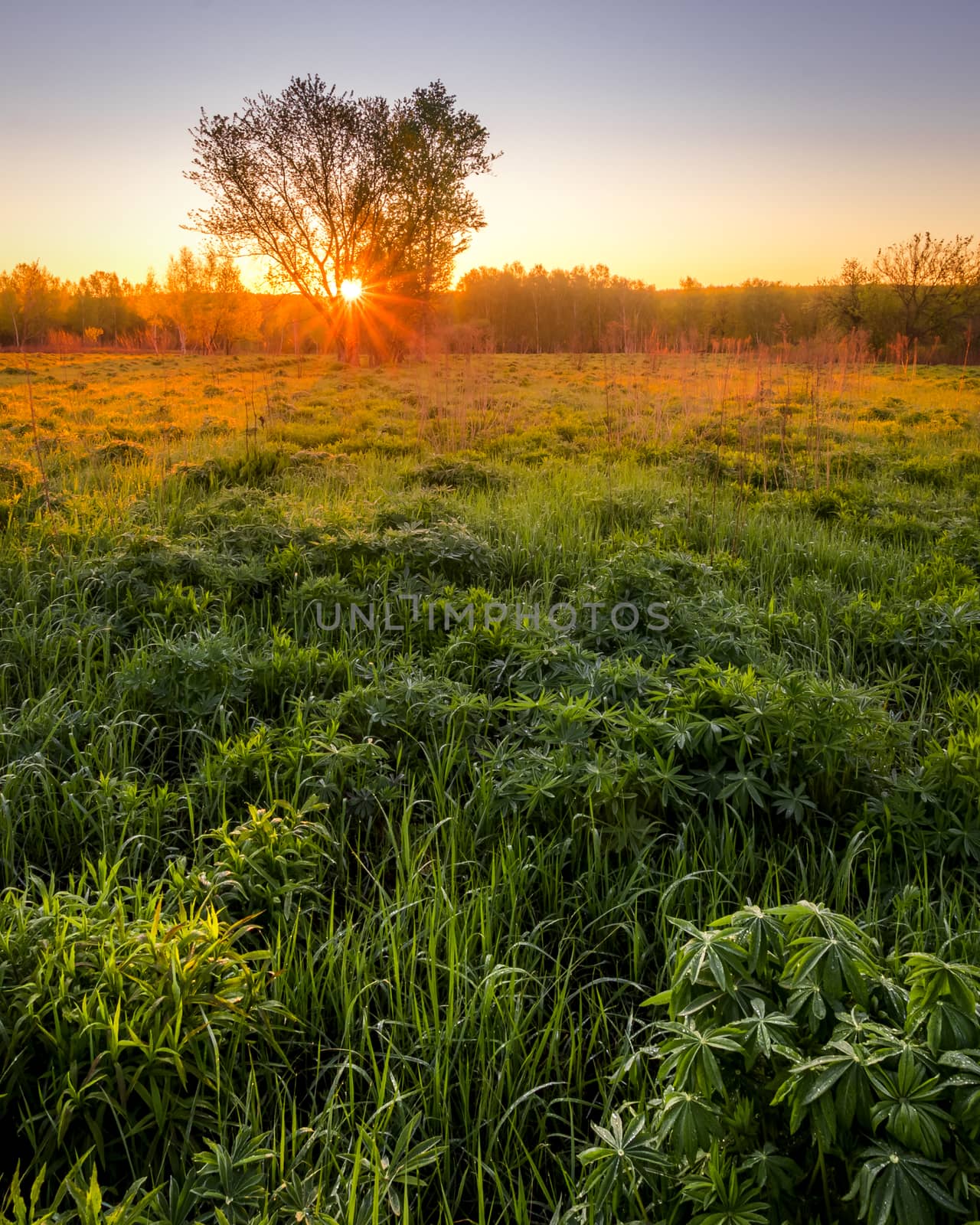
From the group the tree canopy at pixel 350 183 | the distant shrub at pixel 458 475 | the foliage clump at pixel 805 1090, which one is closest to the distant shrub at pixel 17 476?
the distant shrub at pixel 458 475

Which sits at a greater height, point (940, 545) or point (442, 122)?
point (442, 122)

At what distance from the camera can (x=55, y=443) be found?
788cm

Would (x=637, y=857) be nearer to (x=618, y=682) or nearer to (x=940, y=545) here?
(x=618, y=682)

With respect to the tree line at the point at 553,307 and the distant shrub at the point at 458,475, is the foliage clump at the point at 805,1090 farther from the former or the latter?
the tree line at the point at 553,307

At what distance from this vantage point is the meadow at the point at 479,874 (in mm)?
1102

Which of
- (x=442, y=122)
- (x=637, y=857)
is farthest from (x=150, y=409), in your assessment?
(x=442, y=122)

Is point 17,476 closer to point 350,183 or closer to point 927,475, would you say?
point 927,475

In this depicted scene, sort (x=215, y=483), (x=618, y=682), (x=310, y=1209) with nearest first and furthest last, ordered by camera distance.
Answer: (x=310, y=1209) < (x=618, y=682) < (x=215, y=483)

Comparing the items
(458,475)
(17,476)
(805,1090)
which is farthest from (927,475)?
(17,476)

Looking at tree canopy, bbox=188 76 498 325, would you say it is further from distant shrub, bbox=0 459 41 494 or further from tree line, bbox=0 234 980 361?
distant shrub, bbox=0 459 41 494

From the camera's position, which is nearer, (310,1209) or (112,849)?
(310,1209)

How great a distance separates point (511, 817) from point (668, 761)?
572mm

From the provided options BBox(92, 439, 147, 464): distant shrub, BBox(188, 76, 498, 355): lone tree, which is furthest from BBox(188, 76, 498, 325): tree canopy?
BBox(92, 439, 147, 464): distant shrub

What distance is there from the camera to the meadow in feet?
3.61
